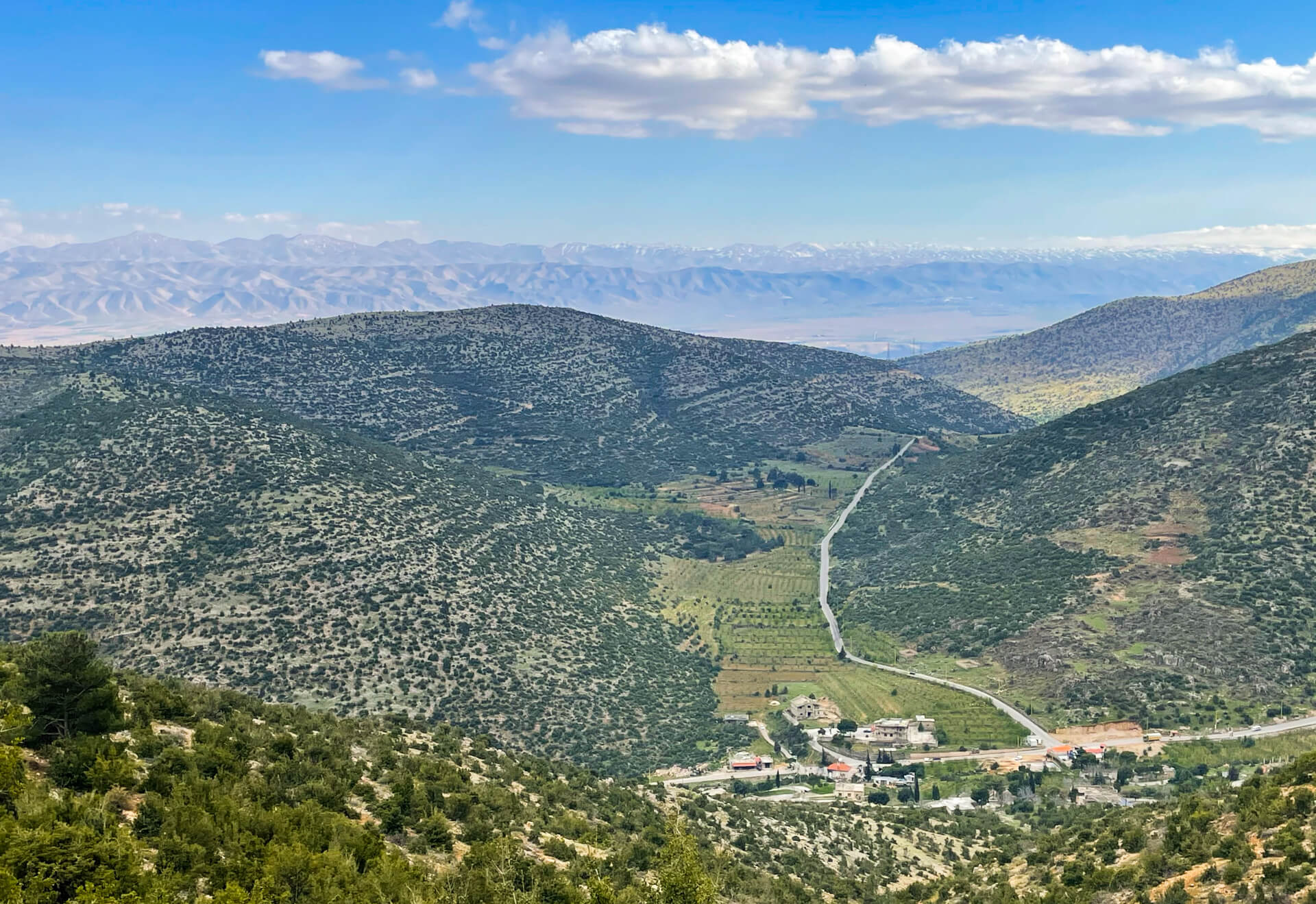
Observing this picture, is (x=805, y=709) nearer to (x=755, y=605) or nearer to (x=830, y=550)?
(x=755, y=605)

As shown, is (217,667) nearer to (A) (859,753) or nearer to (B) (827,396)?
(A) (859,753)

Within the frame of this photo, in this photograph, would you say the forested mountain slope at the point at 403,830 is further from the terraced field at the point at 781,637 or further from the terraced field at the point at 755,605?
the terraced field at the point at 755,605

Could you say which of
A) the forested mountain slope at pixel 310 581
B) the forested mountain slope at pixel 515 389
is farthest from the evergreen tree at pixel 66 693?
the forested mountain slope at pixel 515 389

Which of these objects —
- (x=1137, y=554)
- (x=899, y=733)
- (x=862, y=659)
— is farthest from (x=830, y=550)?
(x=899, y=733)

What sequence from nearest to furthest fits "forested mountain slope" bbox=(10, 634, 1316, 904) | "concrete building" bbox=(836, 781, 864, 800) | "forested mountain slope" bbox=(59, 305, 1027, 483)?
"forested mountain slope" bbox=(10, 634, 1316, 904) → "concrete building" bbox=(836, 781, 864, 800) → "forested mountain slope" bbox=(59, 305, 1027, 483)

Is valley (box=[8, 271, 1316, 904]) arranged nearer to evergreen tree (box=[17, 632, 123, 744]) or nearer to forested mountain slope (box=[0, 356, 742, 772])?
forested mountain slope (box=[0, 356, 742, 772])

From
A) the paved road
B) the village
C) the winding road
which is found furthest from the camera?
the paved road

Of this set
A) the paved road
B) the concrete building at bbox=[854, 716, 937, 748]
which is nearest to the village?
the concrete building at bbox=[854, 716, 937, 748]
